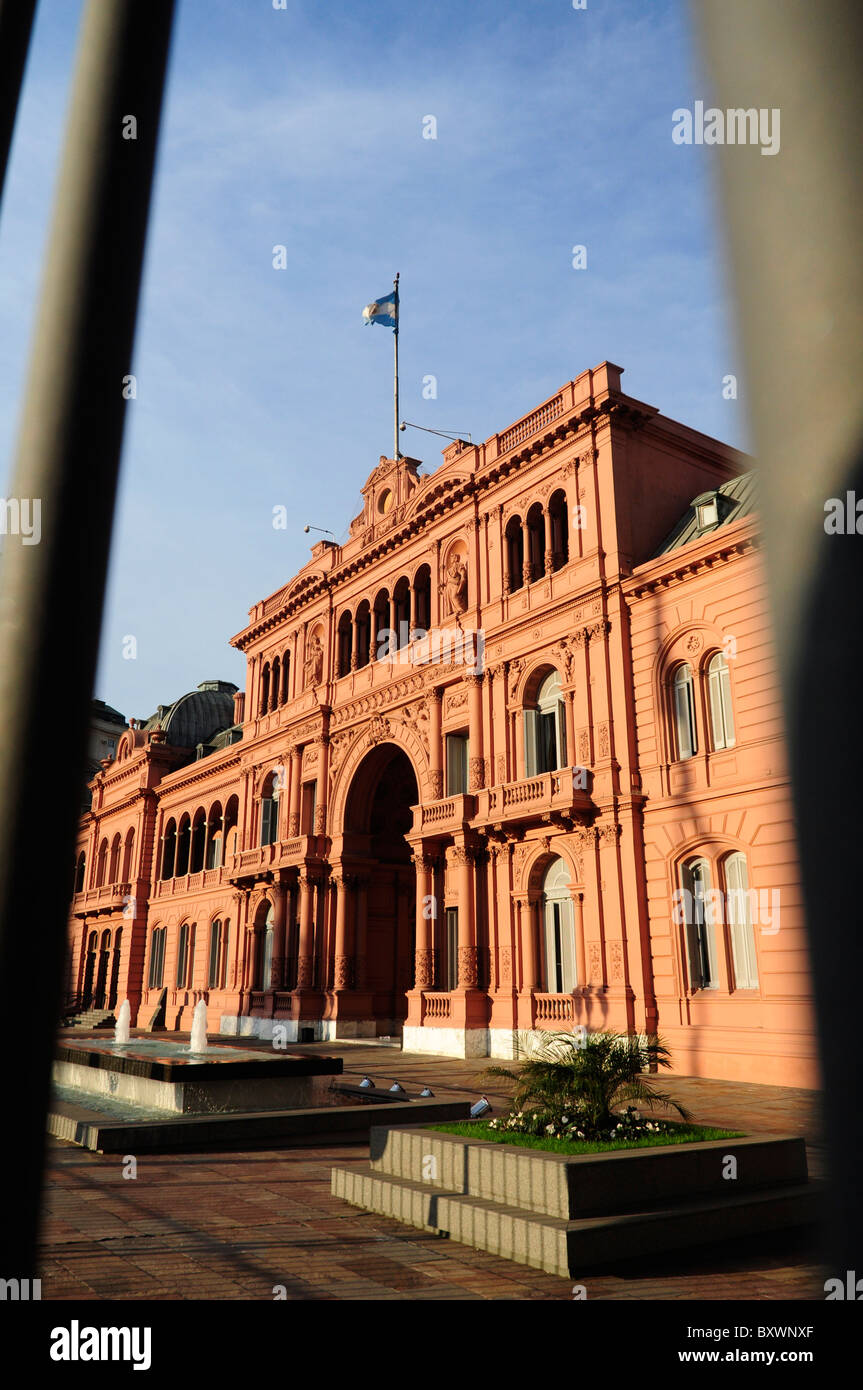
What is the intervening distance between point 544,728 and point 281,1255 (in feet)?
66.1

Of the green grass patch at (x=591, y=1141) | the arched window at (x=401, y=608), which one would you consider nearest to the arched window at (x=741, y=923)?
the green grass patch at (x=591, y=1141)

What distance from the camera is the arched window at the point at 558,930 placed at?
24.4 meters

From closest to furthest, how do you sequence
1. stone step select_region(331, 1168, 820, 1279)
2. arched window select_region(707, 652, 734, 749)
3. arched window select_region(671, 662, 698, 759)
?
stone step select_region(331, 1168, 820, 1279) < arched window select_region(707, 652, 734, 749) < arched window select_region(671, 662, 698, 759)

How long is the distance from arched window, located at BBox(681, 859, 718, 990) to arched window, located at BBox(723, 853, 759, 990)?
42 centimetres

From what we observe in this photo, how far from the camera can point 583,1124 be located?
859 centimetres

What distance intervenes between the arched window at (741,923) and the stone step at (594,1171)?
11843 mm

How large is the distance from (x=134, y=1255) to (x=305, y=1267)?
1.23 meters

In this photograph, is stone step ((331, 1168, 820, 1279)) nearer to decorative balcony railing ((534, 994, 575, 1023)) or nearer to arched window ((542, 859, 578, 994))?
decorative balcony railing ((534, 994, 575, 1023))

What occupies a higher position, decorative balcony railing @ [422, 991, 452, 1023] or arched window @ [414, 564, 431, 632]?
arched window @ [414, 564, 431, 632]

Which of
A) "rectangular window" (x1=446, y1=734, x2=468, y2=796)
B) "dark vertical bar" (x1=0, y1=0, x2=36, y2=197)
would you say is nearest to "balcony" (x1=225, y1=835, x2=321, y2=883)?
"rectangular window" (x1=446, y1=734, x2=468, y2=796)

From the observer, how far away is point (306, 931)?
A: 3538cm

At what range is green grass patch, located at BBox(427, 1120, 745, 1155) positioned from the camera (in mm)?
7949

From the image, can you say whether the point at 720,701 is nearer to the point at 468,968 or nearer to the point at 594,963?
the point at 594,963

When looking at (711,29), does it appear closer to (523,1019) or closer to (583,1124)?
(583,1124)
